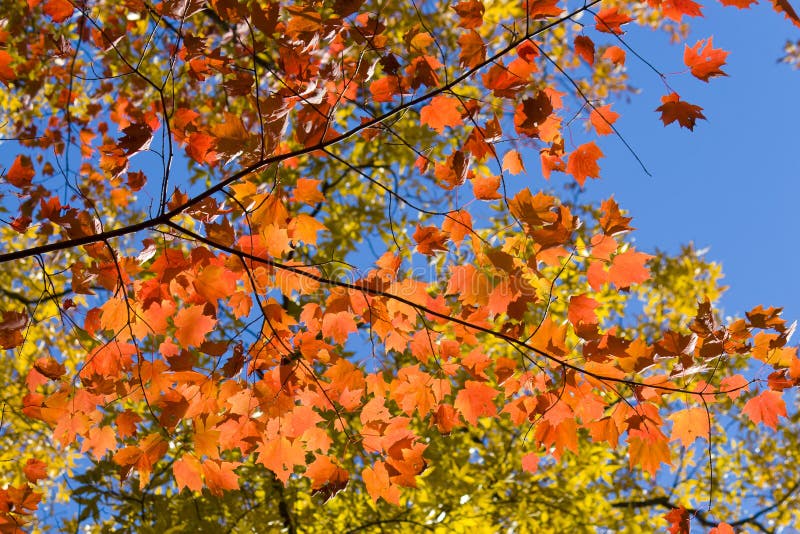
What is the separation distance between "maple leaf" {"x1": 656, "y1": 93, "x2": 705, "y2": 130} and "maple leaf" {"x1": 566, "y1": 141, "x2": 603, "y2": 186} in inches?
10.7

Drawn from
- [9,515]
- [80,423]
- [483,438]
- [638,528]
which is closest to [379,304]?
[80,423]

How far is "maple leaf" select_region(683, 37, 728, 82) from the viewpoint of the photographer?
2.34 m

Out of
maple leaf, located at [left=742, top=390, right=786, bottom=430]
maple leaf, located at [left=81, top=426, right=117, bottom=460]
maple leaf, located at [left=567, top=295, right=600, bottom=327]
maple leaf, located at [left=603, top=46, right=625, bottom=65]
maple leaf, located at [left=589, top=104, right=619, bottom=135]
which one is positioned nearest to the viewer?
maple leaf, located at [left=567, top=295, right=600, bottom=327]

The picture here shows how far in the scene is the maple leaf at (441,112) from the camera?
2611 mm

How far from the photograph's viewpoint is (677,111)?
2.39 metres

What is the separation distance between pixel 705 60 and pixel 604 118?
A: 15.9 inches

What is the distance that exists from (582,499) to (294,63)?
11.0ft

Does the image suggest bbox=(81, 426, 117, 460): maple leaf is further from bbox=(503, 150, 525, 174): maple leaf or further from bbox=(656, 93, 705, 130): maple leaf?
bbox=(656, 93, 705, 130): maple leaf

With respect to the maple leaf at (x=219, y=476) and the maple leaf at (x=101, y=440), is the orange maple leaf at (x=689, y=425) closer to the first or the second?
the maple leaf at (x=219, y=476)

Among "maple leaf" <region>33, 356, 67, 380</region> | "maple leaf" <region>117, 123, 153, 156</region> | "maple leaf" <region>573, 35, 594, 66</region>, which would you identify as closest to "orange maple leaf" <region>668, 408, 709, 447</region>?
"maple leaf" <region>573, 35, 594, 66</region>

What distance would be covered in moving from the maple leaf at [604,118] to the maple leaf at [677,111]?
17 centimetres

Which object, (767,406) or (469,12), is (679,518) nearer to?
(767,406)

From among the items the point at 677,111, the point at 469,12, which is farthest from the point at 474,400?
the point at 469,12

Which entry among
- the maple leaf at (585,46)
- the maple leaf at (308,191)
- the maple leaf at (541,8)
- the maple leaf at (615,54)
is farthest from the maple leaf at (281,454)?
the maple leaf at (615,54)
